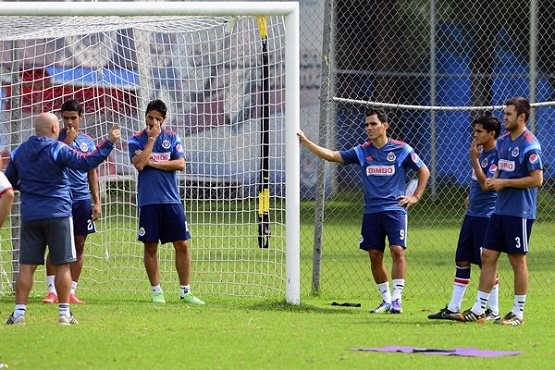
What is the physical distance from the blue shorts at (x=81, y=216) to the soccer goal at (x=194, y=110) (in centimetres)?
132

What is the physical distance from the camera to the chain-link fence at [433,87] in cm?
2102

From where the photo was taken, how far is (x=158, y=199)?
12148mm

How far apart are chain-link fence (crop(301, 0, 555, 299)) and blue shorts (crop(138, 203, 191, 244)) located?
518 centimetres

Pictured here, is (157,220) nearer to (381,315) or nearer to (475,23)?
(381,315)

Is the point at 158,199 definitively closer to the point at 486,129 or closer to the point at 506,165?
the point at 486,129

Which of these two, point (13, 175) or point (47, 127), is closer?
point (47, 127)

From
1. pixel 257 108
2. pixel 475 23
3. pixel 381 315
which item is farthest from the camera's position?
pixel 475 23

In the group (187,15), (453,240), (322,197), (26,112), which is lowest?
(453,240)

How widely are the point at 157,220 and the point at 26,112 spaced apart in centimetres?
280

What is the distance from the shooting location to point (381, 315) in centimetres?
1144

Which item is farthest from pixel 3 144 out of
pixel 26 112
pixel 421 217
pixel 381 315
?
pixel 421 217

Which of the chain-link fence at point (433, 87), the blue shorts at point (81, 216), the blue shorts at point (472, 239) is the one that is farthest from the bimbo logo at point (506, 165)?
the chain-link fence at point (433, 87)

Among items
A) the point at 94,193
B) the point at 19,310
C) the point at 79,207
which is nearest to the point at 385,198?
the point at 94,193

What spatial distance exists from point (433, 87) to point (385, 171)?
604 inches
